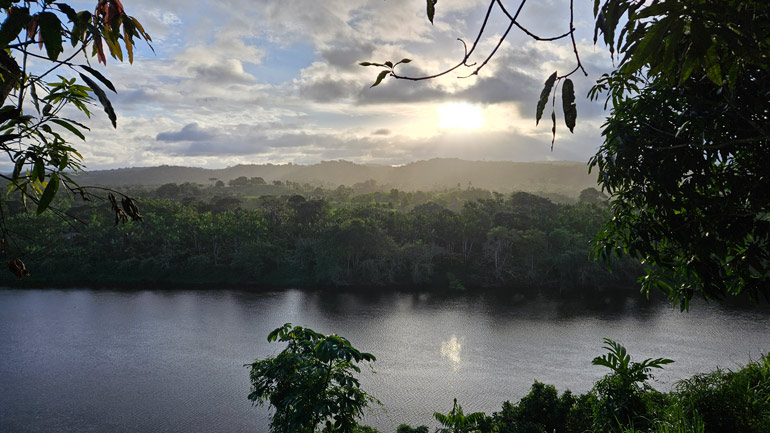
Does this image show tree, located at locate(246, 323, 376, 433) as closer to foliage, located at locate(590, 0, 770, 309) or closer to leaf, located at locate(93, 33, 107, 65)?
foliage, located at locate(590, 0, 770, 309)

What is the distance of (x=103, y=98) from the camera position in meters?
1.34

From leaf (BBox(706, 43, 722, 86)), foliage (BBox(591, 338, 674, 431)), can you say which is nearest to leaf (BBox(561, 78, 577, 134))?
leaf (BBox(706, 43, 722, 86))

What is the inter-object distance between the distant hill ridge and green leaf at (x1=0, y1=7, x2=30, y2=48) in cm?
11412

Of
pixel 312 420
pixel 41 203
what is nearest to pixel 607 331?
pixel 312 420

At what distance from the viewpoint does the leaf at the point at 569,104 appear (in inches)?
55.2

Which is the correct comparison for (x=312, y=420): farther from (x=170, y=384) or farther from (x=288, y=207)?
(x=288, y=207)

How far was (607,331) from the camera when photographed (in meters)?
19.8

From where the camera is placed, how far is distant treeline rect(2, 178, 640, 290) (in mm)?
29141

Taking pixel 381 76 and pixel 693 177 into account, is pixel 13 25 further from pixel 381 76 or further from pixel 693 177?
pixel 693 177

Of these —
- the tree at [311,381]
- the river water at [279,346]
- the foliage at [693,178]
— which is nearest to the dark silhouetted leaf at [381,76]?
the foliage at [693,178]

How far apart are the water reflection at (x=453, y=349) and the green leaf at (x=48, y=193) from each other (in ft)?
52.1

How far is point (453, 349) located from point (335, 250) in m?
13.1

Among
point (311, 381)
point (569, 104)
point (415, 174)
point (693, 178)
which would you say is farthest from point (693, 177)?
point (415, 174)

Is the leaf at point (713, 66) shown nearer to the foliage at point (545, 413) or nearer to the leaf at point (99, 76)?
the leaf at point (99, 76)
